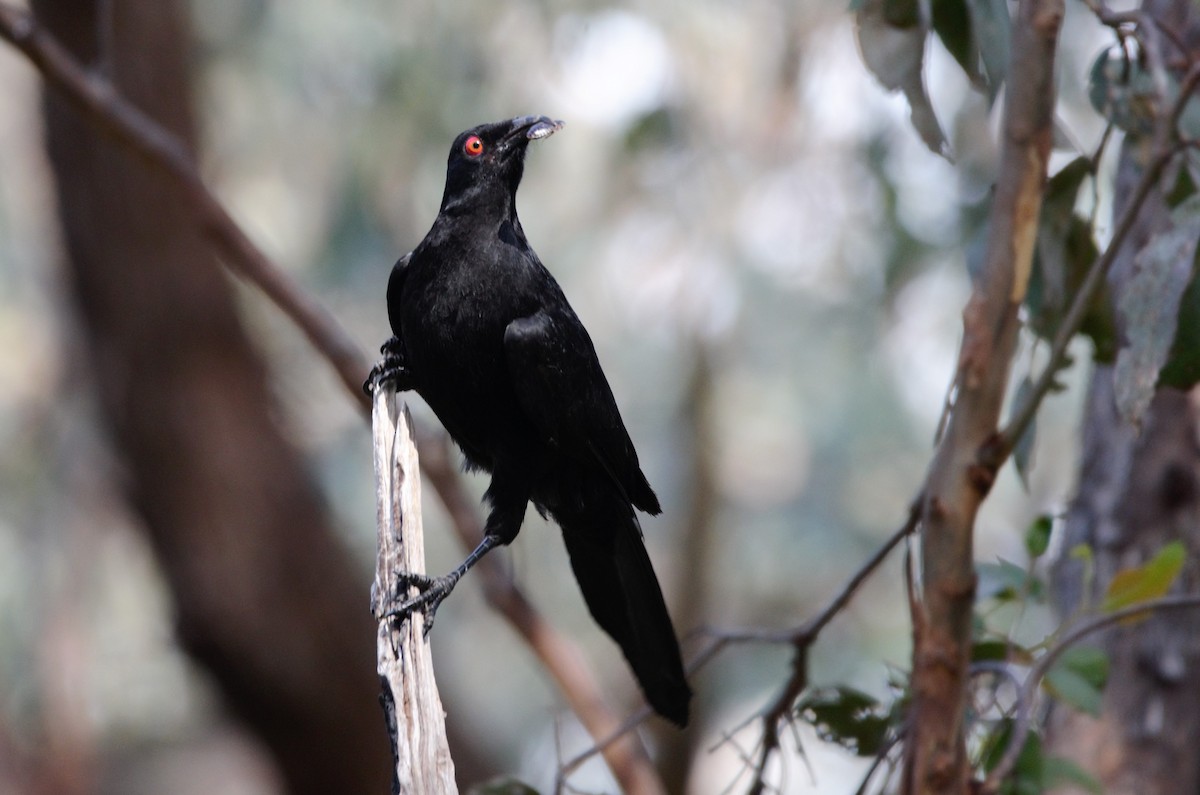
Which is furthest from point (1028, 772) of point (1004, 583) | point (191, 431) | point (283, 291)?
point (191, 431)

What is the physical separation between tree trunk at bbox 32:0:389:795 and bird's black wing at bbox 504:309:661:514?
2734 mm

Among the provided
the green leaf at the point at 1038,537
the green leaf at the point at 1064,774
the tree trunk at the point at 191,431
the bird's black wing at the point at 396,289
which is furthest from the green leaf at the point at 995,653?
the tree trunk at the point at 191,431

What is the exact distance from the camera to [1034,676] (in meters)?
2.14

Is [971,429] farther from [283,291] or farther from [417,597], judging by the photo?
[283,291]

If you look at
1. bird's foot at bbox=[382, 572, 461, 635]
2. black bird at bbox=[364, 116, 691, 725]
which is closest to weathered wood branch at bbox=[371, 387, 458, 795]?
bird's foot at bbox=[382, 572, 461, 635]

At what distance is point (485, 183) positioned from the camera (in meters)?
2.76

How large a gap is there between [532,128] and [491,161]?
0.12 meters

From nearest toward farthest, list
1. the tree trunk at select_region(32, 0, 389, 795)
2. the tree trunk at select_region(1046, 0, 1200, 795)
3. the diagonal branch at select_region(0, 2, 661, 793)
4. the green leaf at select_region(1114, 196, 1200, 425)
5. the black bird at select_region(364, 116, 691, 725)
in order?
the green leaf at select_region(1114, 196, 1200, 425) → the black bird at select_region(364, 116, 691, 725) → the tree trunk at select_region(1046, 0, 1200, 795) → the diagonal branch at select_region(0, 2, 661, 793) → the tree trunk at select_region(32, 0, 389, 795)

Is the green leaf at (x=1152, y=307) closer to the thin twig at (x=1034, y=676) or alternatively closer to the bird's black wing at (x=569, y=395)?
the thin twig at (x=1034, y=676)

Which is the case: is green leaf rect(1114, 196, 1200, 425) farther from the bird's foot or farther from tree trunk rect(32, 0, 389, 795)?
tree trunk rect(32, 0, 389, 795)

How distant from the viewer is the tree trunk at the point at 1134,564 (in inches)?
122

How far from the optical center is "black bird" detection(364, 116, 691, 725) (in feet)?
8.30

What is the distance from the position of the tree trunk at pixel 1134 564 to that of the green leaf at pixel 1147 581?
75 cm

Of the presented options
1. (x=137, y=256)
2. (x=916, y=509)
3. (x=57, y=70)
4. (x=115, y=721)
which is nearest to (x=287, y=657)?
(x=137, y=256)
